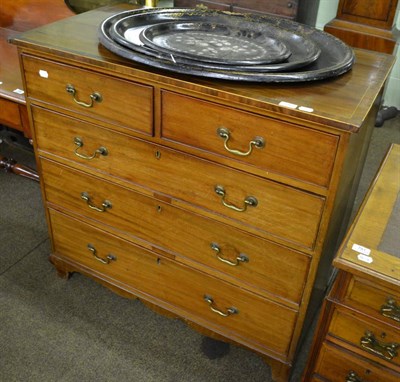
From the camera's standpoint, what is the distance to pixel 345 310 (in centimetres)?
124

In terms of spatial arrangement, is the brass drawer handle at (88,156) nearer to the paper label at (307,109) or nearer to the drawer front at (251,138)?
the drawer front at (251,138)

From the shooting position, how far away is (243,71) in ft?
3.91

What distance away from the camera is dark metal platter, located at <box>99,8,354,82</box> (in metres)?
1.17

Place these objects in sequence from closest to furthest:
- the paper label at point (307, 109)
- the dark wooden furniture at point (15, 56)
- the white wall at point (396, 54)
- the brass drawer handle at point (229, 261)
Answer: the paper label at point (307, 109), the brass drawer handle at point (229, 261), the dark wooden furniture at point (15, 56), the white wall at point (396, 54)

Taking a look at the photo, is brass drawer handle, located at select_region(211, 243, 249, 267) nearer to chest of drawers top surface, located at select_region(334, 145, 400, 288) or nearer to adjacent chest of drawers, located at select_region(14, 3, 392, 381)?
adjacent chest of drawers, located at select_region(14, 3, 392, 381)

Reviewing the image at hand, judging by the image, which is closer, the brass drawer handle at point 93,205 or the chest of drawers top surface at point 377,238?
the chest of drawers top surface at point 377,238

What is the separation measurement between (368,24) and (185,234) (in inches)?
62.2

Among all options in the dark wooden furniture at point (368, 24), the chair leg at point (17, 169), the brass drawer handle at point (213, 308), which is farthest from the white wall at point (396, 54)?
the brass drawer handle at point (213, 308)

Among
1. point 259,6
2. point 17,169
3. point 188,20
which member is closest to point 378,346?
point 188,20

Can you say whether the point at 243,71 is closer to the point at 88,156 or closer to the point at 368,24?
the point at 88,156

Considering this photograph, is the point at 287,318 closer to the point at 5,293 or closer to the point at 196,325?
the point at 196,325

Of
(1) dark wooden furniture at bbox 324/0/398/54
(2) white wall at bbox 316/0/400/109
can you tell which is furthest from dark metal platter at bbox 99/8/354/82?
(2) white wall at bbox 316/0/400/109

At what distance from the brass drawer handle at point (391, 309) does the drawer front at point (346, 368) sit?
0.19m

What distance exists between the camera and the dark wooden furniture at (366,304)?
1145 mm
